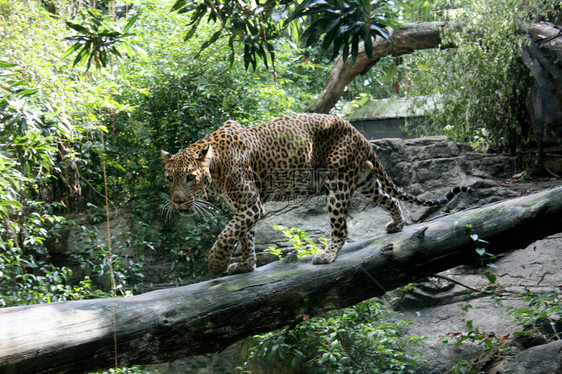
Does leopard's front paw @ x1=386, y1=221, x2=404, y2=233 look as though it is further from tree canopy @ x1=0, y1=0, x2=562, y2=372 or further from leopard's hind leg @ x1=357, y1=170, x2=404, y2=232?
tree canopy @ x1=0, y1=0, x2=562, y2=372

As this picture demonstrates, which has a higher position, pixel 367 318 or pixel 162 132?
pixel 162 132

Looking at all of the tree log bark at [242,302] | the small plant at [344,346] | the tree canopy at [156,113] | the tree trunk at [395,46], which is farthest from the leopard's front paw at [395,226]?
the tree trunk at [395,46]

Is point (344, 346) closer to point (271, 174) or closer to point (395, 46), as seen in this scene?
point (271, 174)

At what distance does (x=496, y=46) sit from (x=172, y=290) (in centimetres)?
641

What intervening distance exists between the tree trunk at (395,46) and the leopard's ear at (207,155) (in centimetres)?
502

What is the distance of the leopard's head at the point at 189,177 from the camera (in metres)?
4.89

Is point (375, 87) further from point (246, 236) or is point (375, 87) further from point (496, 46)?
point (246, 236)

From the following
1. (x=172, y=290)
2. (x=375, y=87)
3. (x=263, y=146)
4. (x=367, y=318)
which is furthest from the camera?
(x=375, y=87)

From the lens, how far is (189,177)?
A: 4883 mm

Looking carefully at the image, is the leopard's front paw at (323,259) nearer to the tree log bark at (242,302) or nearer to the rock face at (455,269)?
the tree log bark at (242,302)

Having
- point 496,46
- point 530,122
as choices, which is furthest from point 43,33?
point 530,122

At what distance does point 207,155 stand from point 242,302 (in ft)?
4.86

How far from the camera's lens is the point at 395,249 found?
4.93 meters

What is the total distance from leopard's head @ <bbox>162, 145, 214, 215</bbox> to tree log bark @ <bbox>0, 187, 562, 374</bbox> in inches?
31.9
